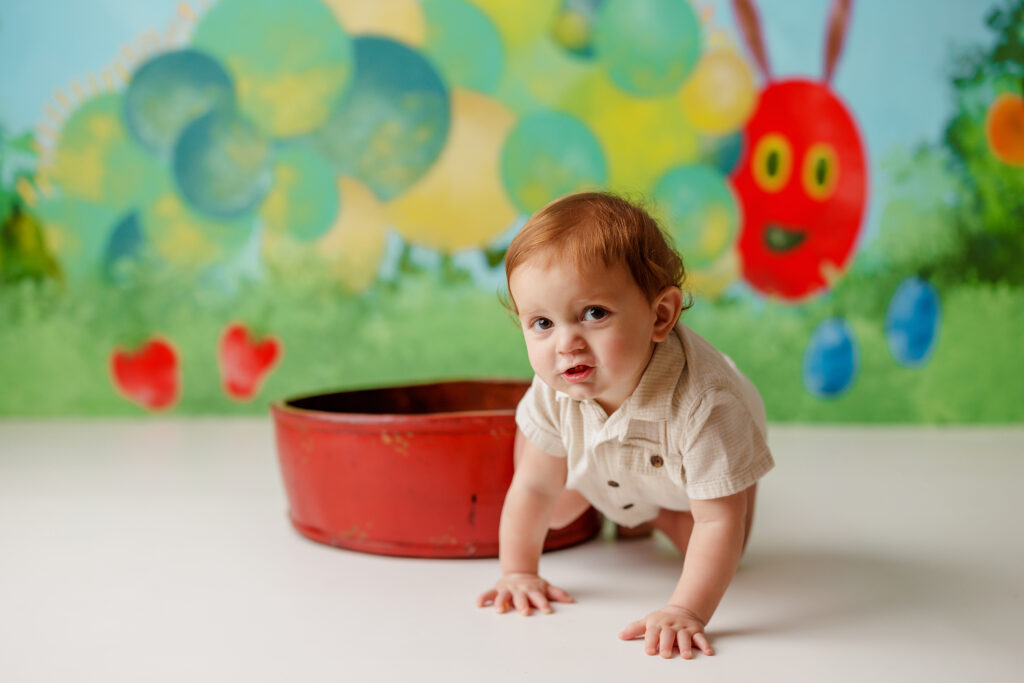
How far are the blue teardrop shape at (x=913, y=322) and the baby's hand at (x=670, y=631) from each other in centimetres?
170

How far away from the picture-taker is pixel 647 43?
2.50 meters

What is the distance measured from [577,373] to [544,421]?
17cm

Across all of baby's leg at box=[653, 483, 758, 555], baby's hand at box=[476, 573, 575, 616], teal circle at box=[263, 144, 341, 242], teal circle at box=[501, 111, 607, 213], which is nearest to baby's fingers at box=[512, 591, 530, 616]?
baby's hand at box=[476, 573, 575, 616]

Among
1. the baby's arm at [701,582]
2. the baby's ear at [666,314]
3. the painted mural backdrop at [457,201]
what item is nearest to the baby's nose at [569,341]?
the baby's ear at [666,314]

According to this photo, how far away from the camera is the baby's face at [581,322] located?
973 millimetres

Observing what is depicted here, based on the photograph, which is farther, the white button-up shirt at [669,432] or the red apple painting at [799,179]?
the red apple painting at [799,179]

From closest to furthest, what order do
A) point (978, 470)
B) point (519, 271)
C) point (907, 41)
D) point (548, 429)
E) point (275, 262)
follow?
point (519, 271)
point (548, 429)
point (978, 470)
point (907, 41)
point (275, 262)

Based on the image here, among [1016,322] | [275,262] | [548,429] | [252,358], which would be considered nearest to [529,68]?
[275,262]

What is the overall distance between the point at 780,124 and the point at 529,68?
0.66 metres

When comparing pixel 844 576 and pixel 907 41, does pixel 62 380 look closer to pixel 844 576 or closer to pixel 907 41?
pixel 844 576

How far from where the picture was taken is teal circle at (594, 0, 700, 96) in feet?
8.18

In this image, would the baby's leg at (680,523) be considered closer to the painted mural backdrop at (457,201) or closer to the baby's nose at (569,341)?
the baby's nose at (569,341)

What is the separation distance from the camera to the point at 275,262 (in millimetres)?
2619

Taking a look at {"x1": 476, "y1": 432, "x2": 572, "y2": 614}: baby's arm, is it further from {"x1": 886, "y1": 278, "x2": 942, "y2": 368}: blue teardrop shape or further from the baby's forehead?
{"x1": 886, "y1": 278, "x2": 942, "y2": 368}: blue teardrop shape
